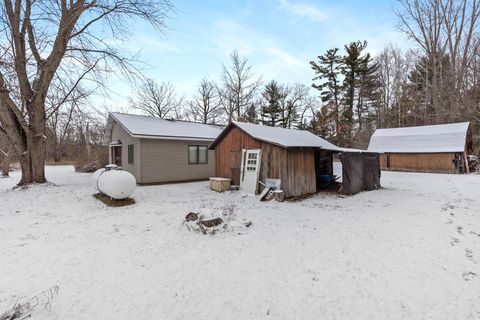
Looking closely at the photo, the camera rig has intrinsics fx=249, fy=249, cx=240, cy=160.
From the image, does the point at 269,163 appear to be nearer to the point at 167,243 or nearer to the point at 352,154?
the point at 352,154

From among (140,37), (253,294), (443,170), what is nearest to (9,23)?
(140,37)

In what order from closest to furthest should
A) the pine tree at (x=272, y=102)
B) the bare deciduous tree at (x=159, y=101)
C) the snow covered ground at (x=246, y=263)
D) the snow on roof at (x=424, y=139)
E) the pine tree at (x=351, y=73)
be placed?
the snow covered ground at (x=246, y=263)
the snow on roof at (x=424, y=139)
the pine tree at (x=351, y=73)
the bare deciduous tree at (x=159, y=101)
the pine tree at (x=272, y=102)

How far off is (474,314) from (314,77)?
98.1 ft

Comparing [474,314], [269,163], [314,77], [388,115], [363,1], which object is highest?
[314,77]

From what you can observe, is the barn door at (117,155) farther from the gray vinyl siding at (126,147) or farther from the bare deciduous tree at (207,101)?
the bare deciduous tree at (207,101)

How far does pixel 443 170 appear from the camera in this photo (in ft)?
62.5

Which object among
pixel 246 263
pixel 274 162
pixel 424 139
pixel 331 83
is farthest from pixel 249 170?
pixel 331 83

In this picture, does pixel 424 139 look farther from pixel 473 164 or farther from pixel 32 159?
pixel 32 159

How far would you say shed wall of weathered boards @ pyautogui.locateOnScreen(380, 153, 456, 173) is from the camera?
744 inches

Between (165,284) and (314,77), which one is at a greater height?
(314,77)

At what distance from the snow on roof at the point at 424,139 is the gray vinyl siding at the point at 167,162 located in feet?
55.7

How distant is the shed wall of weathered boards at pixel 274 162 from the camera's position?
975cm

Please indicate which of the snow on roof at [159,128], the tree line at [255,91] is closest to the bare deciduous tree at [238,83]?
the tree line at [255,91]

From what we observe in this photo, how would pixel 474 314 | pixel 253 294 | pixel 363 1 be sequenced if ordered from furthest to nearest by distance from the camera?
1. pixel 363 1
2. pixel 253 294
3. pixel 474 314
